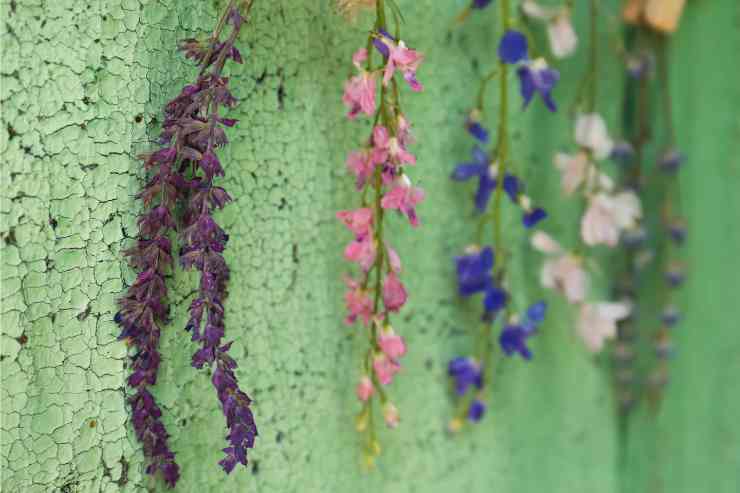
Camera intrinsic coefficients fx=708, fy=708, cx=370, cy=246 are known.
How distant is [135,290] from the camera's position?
616 mm

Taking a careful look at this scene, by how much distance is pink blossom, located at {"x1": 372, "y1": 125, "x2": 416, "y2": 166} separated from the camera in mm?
673

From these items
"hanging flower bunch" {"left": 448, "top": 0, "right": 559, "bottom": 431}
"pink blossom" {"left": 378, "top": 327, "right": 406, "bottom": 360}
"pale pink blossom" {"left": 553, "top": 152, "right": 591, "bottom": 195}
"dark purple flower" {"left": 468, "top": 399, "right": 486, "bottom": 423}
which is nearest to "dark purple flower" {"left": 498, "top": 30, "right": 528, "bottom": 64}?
"hanging flower bunch" {"left": 448, "top": 0, "right": 559, "bottom": 431}

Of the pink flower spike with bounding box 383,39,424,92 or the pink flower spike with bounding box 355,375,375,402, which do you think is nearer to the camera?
the pink flower spike with bounding box 383,39,424,92

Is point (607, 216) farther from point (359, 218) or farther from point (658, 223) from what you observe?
Answer: point (359, 218)

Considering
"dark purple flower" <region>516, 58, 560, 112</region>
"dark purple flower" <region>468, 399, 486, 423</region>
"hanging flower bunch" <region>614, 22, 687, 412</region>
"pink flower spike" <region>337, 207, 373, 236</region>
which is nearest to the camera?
"pink flower spike" <region>337, 207, 373, 236</region>

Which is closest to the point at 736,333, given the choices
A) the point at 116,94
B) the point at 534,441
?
the point at 534,441

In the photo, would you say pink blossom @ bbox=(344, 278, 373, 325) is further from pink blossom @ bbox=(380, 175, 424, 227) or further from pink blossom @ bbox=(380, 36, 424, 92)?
pink blossom @ bbox=(380, 36, 424, 92)

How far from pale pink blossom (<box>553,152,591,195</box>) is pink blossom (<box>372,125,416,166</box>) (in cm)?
40

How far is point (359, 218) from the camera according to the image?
2.38ft

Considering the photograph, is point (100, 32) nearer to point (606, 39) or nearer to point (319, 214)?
point (319, 214)

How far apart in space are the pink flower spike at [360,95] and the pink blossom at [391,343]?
231 millimetres

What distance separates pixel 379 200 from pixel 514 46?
26 cm

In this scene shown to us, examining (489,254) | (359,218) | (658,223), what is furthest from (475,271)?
(658,223)

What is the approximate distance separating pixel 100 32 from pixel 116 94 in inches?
2.1
